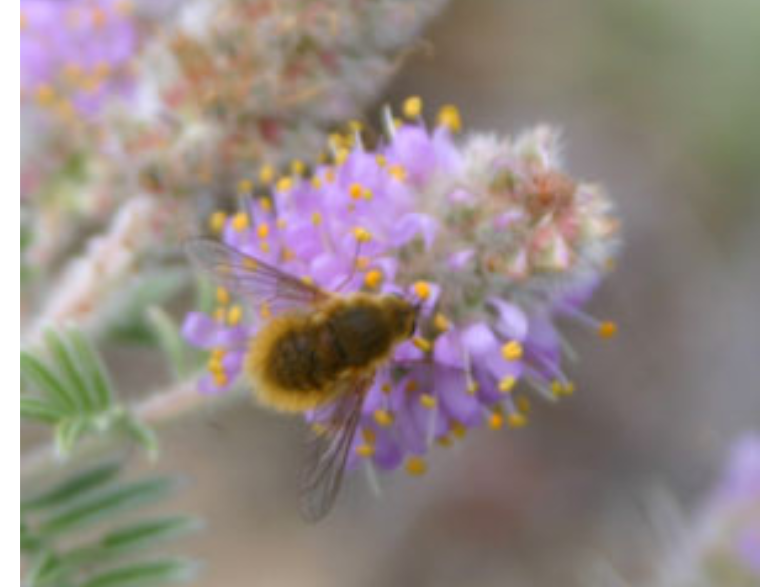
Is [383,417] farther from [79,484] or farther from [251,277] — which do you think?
[79,484]

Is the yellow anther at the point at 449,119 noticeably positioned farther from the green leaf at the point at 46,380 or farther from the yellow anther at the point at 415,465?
the green leaf at the point at 46,380

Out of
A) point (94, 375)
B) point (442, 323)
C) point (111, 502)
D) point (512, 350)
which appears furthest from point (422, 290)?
point (111, 502)

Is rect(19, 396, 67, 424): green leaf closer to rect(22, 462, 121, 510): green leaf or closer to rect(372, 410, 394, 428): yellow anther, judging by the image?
rect(22, 462, 121, 510): green leaf

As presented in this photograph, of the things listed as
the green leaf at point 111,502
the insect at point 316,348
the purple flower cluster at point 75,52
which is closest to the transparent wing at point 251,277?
the insect at point 316,348

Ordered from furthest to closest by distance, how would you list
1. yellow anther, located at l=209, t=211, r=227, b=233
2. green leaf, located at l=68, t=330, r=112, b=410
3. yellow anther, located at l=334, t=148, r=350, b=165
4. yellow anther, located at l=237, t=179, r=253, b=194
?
yellow anther, located at l=237, t=179, r=253, b=194 → yellow anther, located at l=209, t=211, r=227, b=233 → green leaf, located at l=68, t=330, r=112, b=410 → yellow anther, located at l=334, t=148, r=350, b=165

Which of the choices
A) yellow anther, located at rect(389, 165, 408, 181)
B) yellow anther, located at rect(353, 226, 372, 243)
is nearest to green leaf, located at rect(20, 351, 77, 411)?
yellow anther, located at rect(353, 226, 372, 243)

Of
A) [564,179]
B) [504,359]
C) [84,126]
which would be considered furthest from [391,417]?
[84,126]
